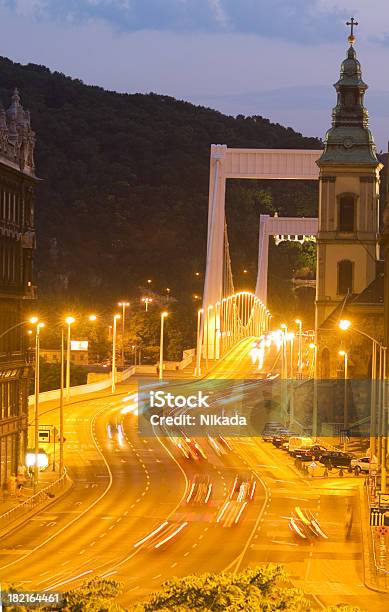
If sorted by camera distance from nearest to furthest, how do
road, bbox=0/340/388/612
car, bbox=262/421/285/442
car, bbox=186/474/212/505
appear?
1. road, bbox=0/340/388/612
2. car, bbox=186/474/212/505
3. car, bbox=262/421/285/442

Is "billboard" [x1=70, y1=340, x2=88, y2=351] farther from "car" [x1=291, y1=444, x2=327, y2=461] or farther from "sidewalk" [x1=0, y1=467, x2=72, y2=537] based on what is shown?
"sidewalk" [x1=0, y1=467, x2=72, y2=537]

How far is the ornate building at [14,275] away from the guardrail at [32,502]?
7.63 ft

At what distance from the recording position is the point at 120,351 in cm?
19100

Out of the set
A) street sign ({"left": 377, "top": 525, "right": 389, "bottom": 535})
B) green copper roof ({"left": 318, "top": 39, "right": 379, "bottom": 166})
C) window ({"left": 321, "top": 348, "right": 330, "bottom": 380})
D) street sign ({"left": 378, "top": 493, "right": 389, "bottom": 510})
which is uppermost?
green copper roof ({"left": 318, "top": 39, "right": 379, "bottom": 166})

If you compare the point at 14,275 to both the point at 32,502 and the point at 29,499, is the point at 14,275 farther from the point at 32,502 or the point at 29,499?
the point at 32,502

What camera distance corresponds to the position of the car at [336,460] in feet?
282

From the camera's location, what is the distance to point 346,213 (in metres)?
133

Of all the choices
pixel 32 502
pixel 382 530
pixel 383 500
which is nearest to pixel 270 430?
pixel 32 502

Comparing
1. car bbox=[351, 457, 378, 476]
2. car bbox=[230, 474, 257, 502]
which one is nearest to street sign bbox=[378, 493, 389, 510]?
car bbox=[230, 474, 257, 502]

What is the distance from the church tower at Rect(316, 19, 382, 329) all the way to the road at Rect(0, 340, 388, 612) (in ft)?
120

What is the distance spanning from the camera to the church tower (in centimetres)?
13162

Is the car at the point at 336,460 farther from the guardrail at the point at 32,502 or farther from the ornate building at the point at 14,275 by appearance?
the ornate building at the point at 14,275

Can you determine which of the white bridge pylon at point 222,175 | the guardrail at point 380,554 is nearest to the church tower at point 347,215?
the white bridge pylon at point 222,175

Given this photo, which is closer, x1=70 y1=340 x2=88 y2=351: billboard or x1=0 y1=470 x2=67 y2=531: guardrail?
x1=0 y1=470 x2=67 y2=531: guardrail
